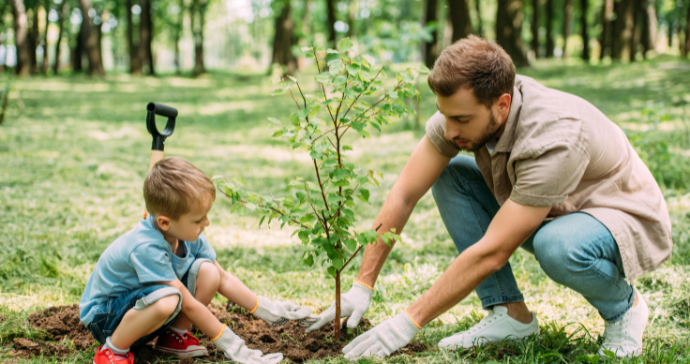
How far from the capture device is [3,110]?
8789 millimetres

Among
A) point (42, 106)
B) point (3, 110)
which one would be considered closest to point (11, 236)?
point (3, 110)

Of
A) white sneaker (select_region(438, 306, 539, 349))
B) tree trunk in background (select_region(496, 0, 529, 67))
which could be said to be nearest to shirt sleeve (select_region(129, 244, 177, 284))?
white sneaker (select_region(438, 306, 539, 349))

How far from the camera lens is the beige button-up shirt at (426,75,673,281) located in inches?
81.7

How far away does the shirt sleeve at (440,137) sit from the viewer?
2529 mm

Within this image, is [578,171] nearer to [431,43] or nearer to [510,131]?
[510,131]

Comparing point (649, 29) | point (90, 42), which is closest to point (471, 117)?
point (90, 42)

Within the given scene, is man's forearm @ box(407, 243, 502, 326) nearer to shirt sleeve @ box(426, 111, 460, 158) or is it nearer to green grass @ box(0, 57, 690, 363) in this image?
green grass @ box(0, 57, 690, 363)

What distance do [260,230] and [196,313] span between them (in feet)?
7.19

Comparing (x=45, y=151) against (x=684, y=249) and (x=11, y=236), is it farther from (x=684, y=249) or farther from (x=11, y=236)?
(x=684, y=249)

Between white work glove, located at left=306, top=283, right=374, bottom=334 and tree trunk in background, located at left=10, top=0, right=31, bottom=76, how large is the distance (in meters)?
17.9

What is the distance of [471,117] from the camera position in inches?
87.0

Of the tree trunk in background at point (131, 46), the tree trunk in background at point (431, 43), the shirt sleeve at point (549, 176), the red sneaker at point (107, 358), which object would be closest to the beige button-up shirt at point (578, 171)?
the shirt sleeve at point (549, 176)

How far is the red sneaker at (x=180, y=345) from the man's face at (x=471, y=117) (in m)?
1.49

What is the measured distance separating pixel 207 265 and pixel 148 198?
47 centimetres
